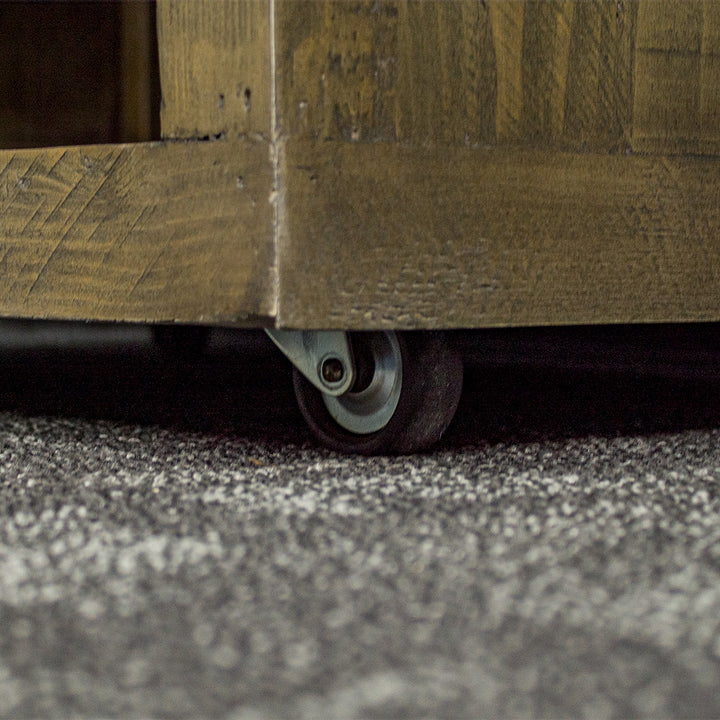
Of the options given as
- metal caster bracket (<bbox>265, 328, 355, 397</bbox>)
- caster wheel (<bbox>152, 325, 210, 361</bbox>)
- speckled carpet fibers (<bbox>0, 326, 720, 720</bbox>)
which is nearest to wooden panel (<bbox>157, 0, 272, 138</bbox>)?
metal caster bracket (<bbox>265, 328, 355, 397</bbox>)

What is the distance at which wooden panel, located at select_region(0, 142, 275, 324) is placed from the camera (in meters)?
0.92

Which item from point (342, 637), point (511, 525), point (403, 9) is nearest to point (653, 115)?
point (403, 9)

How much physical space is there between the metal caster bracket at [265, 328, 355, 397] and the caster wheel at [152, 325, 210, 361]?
44.2 inches

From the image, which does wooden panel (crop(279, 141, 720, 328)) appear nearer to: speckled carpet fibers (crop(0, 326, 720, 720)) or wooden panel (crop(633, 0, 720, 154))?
wooden panel (crop(633, 0, 720, 154))

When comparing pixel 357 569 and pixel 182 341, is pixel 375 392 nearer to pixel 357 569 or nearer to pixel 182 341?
pixel 357 569

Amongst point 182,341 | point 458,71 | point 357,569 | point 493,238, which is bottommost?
point 182,341

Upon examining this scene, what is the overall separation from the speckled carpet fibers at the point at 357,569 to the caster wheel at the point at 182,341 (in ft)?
2.62

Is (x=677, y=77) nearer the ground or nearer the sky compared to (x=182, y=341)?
nearer the sky

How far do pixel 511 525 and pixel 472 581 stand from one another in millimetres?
146

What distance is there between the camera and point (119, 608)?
2.14 feet

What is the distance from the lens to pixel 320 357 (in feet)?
3.52

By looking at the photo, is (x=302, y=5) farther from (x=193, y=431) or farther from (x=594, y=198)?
(x=193, y=431)

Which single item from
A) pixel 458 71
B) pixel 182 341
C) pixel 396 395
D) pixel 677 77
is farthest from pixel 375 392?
pixel 182 341

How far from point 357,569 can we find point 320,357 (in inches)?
15.0
